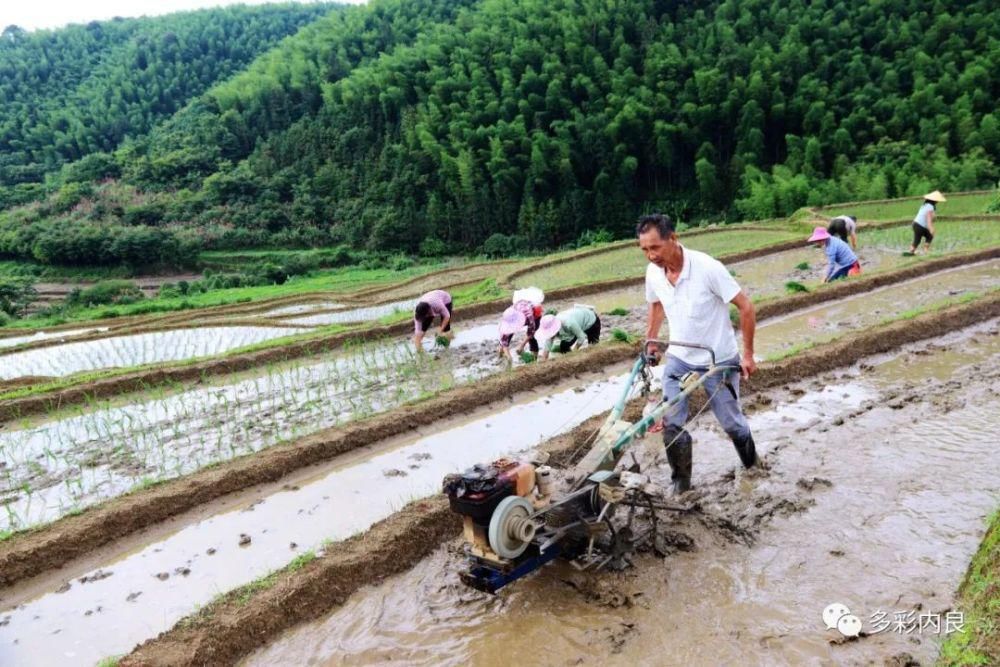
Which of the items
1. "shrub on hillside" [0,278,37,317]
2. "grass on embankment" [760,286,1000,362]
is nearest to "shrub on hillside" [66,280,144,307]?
"shrub on hillside" [0,278,37,317]

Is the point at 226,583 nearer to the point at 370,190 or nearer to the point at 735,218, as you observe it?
the point at 735,218

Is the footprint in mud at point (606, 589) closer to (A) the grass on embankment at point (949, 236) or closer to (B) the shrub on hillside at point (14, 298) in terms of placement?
(A) the grass on embankment at point (949, 236)

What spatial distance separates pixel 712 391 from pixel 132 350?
39.8 ft

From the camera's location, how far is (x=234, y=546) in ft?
16.8

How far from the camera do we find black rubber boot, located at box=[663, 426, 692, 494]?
469cm

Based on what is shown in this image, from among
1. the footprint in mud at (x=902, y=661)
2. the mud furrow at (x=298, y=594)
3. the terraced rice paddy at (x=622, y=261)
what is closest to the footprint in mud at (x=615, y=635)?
the footprint in mud at (x=902, y=661)

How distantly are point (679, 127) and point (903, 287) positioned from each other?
98.9 feet

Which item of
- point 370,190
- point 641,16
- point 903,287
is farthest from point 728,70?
point 903,287

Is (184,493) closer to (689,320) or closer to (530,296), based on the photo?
(689,320)

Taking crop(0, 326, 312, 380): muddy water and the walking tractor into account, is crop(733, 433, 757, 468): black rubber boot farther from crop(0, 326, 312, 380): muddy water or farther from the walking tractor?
crop(0, 326, 312, 380): muddy water

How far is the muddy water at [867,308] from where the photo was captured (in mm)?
9414

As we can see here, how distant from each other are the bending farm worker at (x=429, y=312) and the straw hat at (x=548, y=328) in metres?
2.51

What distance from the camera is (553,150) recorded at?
133 feet

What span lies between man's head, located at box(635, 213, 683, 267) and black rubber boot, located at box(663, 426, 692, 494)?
1216 mm
